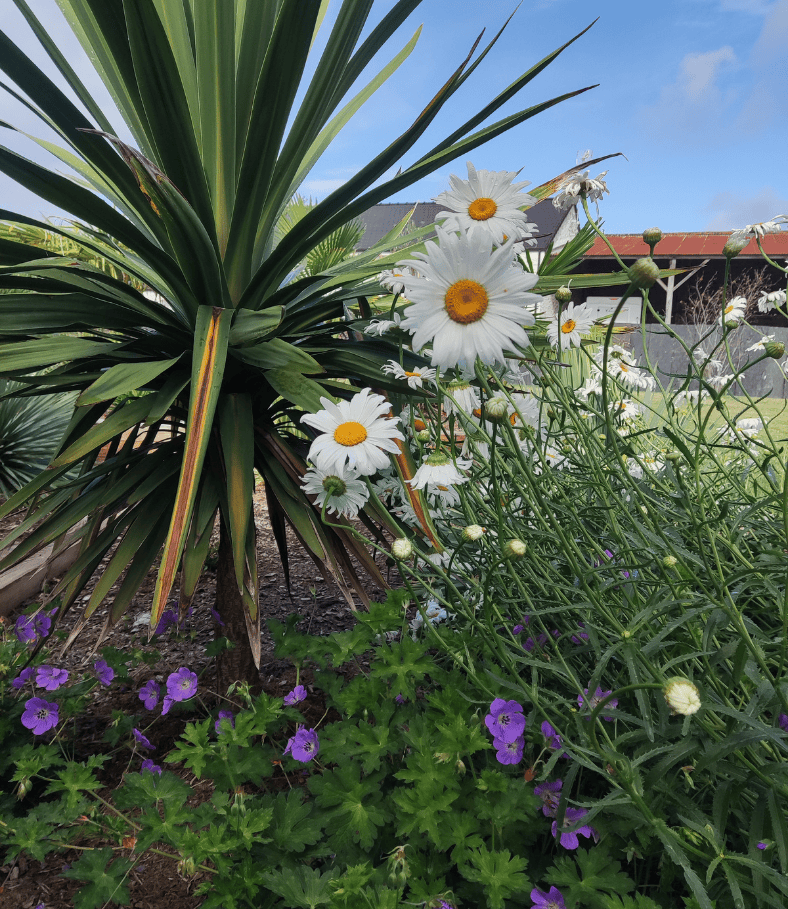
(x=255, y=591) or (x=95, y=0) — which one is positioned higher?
(x=95, y=0)

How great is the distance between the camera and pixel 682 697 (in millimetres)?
546

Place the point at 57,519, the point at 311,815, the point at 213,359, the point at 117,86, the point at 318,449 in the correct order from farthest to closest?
the point at 117,86 → the point at 57,519 → the point at 213,359 → the point at 311,815 → the point at 318,449

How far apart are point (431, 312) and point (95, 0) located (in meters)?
1.08

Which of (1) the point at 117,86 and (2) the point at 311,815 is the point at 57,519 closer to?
(2) the point at 311,815

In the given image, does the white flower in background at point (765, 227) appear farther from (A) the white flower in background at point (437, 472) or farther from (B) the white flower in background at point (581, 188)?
(A) the white flower in background at point (437, 472)

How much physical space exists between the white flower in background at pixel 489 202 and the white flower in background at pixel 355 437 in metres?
0.28

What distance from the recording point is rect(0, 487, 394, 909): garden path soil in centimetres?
104

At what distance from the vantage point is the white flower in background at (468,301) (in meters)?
0.65

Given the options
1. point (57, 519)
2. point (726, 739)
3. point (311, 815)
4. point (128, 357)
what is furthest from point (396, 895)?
point (128, 357)

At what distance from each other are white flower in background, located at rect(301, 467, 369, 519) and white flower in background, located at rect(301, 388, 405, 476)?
0.04 meters

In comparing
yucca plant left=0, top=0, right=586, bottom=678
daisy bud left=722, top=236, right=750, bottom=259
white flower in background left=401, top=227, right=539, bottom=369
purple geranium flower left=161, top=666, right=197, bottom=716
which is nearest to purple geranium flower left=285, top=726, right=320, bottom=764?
yucca plant left=0, top=0, right=586, bottom=678

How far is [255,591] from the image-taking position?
117cm

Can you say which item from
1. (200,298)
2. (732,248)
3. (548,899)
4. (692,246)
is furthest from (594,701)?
(692,246)

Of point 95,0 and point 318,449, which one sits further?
point 95,0
